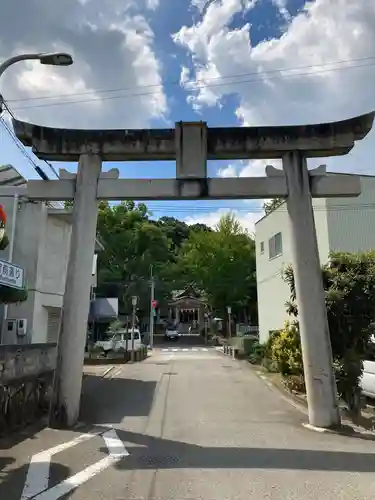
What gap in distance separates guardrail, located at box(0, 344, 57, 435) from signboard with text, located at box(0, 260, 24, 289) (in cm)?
158

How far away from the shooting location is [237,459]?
22.4 ft

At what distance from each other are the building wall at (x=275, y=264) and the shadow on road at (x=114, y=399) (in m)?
8.20

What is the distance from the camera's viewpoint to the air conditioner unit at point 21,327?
54.4 feet

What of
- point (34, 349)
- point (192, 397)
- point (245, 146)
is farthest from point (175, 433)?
point (245, 146)

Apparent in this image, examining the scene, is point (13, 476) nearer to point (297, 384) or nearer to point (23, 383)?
point (23, 383)

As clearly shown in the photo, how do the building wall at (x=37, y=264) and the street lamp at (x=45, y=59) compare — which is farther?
the building wall at (x=37, y=264)

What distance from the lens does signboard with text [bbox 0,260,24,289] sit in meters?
10.4

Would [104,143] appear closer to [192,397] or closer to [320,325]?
[320,325]

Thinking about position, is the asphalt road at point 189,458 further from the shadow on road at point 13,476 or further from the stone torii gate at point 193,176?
the stone torii gate at point 193,176

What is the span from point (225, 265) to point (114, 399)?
3947 centimetres

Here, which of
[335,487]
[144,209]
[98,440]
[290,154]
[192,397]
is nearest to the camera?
[335,487]

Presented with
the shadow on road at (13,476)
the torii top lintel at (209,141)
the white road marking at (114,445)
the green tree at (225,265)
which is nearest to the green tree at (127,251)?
the green tree at (225,265)

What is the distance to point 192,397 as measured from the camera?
13477 millimetres

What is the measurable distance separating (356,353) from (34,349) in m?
7.47
